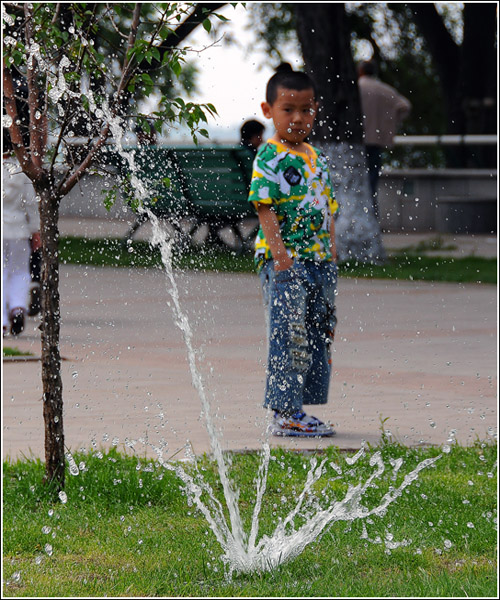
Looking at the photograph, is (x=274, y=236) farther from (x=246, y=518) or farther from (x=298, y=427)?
(x=246, y=518)

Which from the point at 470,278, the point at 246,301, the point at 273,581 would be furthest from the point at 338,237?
the point at 273,581

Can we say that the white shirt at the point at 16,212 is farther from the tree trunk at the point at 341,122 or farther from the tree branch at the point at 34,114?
the tree trunk at the point at 341,122

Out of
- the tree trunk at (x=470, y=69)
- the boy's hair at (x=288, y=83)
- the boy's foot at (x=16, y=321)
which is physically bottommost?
the boy's foot at (x=16, y=321)

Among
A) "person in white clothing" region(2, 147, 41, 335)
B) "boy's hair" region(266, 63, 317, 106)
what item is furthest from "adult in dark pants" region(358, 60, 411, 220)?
"boy's hair" region(266, 63, 317, 106)

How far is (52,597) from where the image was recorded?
3.46 metres

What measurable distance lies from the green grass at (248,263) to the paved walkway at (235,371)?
1.44 m

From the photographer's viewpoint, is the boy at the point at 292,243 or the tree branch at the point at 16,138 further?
the boy at the point at 292,243

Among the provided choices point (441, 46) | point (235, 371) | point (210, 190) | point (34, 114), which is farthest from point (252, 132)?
point (34, 114)

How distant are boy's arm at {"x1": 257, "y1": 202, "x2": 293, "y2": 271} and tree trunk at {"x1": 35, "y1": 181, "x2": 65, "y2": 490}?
115 cm

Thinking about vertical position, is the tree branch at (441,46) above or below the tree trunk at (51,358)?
above

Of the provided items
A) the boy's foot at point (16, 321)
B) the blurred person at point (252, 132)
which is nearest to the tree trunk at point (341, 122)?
the blurred person at point (252, 132)

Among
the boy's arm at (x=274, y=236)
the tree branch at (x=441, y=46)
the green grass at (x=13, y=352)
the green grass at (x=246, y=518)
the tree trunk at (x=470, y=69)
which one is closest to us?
the green grass at (x=246, y=518)

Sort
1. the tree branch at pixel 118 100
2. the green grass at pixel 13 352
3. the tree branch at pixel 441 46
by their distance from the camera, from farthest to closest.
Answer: the tree branch at pixel 441 46 < the green grass at pixel 13 352 < the tree branch at pixel 118 100

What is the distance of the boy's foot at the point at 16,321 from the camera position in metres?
8.67
